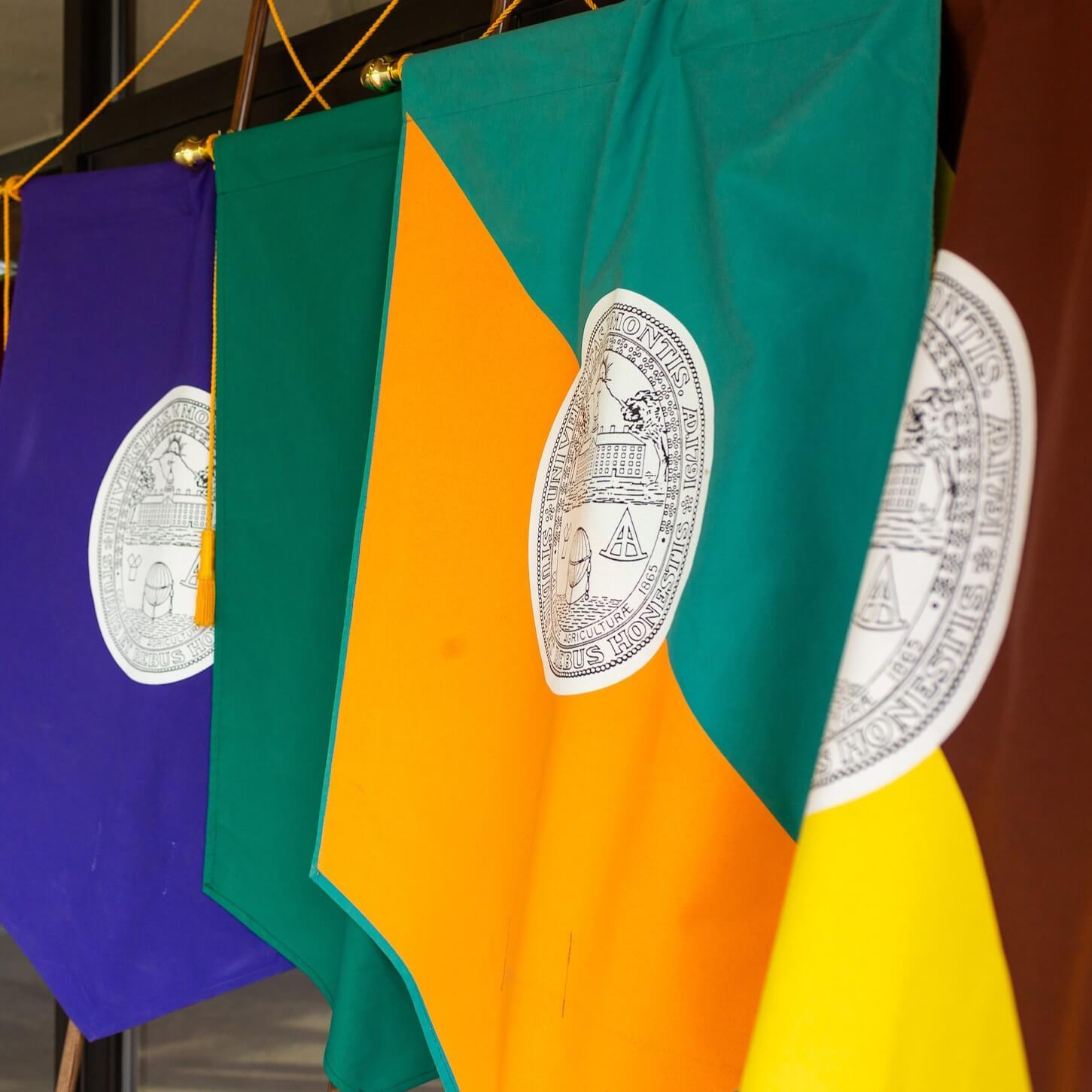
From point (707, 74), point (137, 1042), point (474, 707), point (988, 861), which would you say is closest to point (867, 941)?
point (988, 861)

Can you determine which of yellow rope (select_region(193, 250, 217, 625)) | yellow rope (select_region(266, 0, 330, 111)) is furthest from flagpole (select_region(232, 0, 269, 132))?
yellow rope (select_region(193, 250, 217, 625))

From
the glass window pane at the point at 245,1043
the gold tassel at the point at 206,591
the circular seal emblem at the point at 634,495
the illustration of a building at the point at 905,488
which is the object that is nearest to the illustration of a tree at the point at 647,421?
the circular seal emblem at the point at 634,495

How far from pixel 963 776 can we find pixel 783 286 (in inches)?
10.1

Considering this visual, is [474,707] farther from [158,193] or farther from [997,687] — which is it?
[158,193]

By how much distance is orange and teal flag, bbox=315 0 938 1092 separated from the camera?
1.76 ft

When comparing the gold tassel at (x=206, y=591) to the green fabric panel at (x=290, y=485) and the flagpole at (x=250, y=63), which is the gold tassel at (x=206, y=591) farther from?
the flagpole at (x=250, y=63)

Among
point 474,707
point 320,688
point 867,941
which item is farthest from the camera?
point 320,688

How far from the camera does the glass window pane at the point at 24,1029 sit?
155 cm

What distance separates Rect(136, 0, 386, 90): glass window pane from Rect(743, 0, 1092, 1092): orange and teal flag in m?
0.82

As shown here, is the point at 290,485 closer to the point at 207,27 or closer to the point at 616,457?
the point at 616,457

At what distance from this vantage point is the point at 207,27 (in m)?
1.20

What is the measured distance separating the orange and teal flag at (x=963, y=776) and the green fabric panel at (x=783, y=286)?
87 millimetres

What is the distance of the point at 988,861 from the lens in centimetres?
44

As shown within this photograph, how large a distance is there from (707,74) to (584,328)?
0.15 metres
